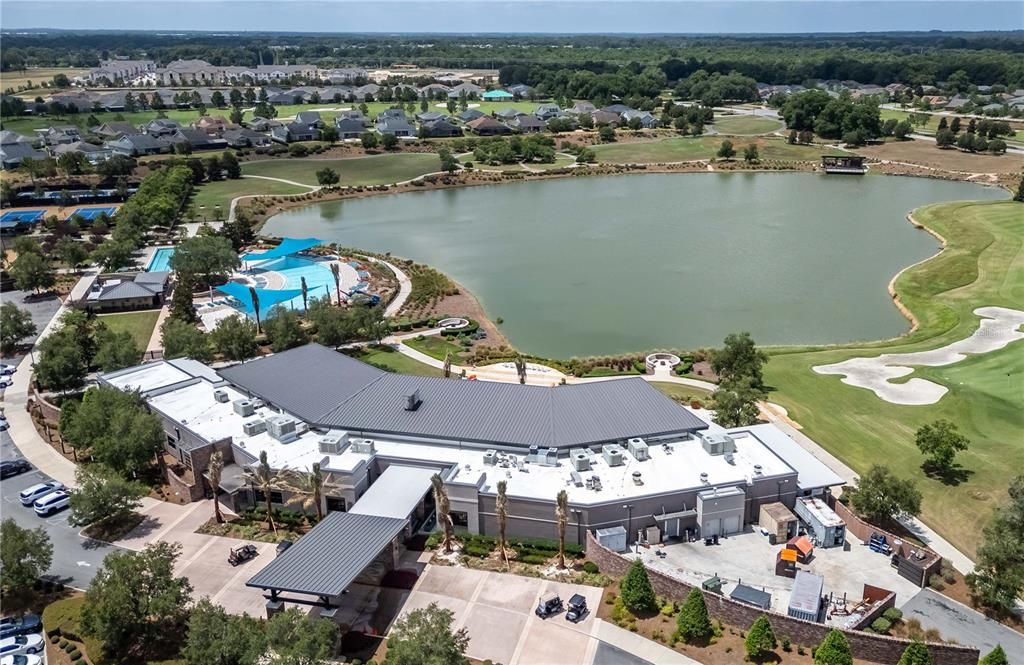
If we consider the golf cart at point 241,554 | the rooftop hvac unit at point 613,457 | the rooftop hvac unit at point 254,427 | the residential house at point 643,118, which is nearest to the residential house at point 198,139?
the residential house at point 643,118

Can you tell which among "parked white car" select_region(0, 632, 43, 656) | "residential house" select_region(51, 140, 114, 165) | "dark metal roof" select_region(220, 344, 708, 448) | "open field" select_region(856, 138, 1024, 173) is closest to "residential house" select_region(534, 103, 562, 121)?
"open field" select_region(856, 138, 1024, 173)

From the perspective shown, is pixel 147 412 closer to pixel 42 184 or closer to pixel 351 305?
pixel 351 305

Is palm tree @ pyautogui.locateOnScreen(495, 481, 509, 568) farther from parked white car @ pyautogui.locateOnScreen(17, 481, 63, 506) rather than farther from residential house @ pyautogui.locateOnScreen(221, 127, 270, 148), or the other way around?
residential house @ pyautogui.locateOnScreen(221, 127, 270, 148)

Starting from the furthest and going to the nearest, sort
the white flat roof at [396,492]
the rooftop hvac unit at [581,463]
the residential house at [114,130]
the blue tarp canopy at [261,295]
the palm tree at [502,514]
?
the residential house at [114,130]
the blue tarp canopy at [261,295]
the rooftop hvac unit at [581,463]
the white flat roof at [396,492]
the palm tree at [502,514]

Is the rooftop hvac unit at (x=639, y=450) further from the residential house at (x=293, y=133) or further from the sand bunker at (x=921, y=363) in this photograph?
the residential house at (x=293, y=133)

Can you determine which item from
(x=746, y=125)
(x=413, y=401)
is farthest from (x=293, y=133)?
(x=413, y=401)

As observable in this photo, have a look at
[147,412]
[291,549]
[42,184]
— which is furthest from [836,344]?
[42,184]
